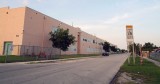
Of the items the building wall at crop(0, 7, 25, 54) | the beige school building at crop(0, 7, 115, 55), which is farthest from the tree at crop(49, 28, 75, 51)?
the building wall at crop(0, 7, 25, 54)

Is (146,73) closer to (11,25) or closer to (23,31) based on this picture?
(23,31)

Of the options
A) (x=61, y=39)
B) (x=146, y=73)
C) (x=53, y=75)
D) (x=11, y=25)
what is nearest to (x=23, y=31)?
(x=11, y=25)

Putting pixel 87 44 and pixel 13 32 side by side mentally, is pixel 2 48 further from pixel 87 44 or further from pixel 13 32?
pixel 87 44

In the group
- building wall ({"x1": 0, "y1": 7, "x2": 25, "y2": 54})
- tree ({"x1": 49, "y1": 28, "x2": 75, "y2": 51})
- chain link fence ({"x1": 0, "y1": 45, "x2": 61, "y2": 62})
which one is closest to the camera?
chain link fence ({"x1": 0, "y1": 45, "x2": 61, "y2": 62})

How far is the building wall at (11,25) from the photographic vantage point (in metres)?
36.5

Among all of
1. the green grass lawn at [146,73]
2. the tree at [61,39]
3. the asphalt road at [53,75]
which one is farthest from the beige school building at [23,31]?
the green grass lawn at [146,73]

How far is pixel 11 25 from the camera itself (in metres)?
38.0

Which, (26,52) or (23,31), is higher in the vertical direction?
(23,31)

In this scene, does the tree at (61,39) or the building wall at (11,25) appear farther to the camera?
the tree at (61,39)

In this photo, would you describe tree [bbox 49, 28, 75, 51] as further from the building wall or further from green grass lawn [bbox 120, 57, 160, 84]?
green grass lawn [bbox 120, 57, 160, 84]

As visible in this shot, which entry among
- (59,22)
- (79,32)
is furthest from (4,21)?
(79,32)

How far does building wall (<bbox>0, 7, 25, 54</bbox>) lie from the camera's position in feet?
120

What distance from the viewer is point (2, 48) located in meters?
37.8

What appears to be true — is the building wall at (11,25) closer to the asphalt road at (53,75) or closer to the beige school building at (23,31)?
the beige school building at (23,31)
